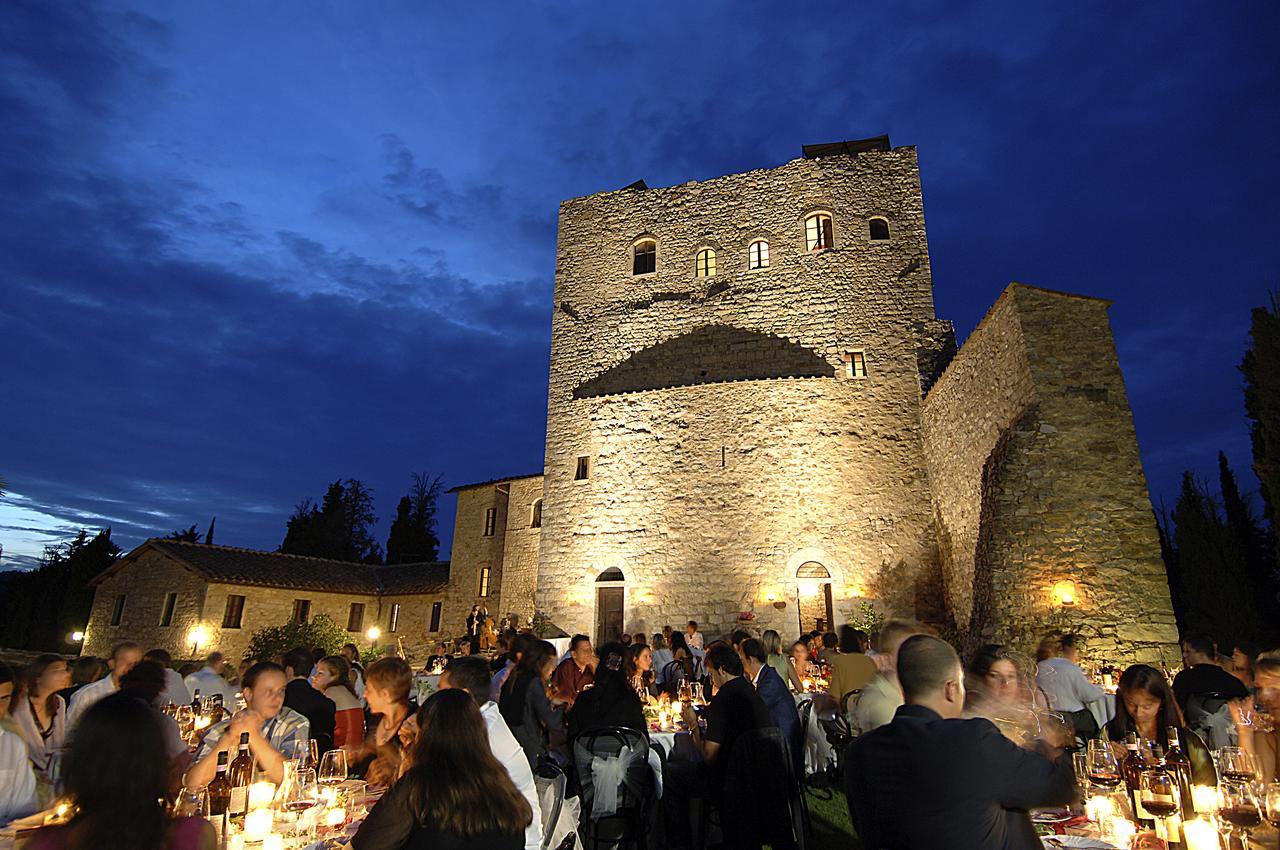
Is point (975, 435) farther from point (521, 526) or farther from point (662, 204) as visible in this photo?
point (521, 526)

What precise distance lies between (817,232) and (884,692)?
15.9 metres

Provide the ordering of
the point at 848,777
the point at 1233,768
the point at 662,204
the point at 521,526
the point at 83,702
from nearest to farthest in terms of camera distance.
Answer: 1. the point at 848,777
2. the point at 1233,768
3. the point at 83,702
4. the point at 662,204
5. the point at 521,526

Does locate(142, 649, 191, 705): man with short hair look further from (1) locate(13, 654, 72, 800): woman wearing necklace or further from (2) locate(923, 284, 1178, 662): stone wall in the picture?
(2) locate(923, 284, 1178, 662): stone wall

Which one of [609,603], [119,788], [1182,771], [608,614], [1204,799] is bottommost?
[1204,799]

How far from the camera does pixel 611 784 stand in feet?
16.0

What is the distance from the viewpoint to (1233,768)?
3.08 meters

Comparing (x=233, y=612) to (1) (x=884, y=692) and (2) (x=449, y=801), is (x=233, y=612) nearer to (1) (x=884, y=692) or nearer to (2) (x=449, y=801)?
(1) (x=884, y=692)

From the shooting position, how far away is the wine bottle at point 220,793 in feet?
10.1

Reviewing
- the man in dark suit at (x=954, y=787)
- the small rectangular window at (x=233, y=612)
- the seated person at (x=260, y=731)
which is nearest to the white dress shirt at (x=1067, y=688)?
the man in dark suit at (x=954, y=787)

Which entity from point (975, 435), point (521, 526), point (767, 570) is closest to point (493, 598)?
point (521, 526)

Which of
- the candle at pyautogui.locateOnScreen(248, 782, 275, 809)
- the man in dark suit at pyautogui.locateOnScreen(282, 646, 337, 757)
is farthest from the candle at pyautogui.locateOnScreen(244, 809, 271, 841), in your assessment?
the man in dark suit at pyautogui.locateOnScreen(282, 646, 337, 757)

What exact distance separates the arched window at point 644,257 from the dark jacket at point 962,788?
18414 millimetres

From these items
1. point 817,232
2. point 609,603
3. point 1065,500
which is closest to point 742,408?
point 817,232

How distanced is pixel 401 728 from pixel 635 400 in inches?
580
